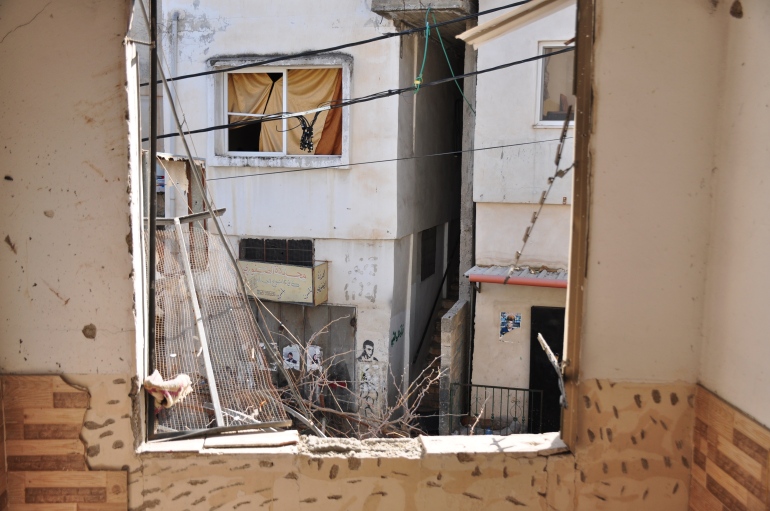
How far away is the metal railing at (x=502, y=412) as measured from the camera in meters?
9.89

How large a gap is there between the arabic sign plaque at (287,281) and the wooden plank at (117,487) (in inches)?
300

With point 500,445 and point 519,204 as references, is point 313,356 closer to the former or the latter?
point 519,204

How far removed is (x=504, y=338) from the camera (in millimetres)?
10172

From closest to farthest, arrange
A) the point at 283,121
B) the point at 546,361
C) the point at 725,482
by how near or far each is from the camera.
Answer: the point at 725,482 → the point at 546,361 → the point at 283,121

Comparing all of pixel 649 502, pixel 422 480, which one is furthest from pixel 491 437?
pixel 649 502

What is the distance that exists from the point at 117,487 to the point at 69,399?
0.39m

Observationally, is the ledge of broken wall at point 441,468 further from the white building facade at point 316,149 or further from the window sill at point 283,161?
the window sill at point 283,161

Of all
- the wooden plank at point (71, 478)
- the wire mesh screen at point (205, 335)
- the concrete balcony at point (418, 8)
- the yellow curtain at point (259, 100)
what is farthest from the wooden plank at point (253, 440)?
the yellow curtain at point (259, 100)

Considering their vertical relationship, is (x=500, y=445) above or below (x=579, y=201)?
below

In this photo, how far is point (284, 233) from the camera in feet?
35.9

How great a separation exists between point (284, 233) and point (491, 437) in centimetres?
824

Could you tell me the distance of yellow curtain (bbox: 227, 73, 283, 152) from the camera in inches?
420

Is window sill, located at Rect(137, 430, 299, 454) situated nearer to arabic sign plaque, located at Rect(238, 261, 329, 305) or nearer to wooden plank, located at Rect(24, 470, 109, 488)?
wooden plank, located at Rect(24, 470, 109, 488)

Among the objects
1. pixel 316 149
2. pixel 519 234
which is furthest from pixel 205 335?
pixel 519 234
